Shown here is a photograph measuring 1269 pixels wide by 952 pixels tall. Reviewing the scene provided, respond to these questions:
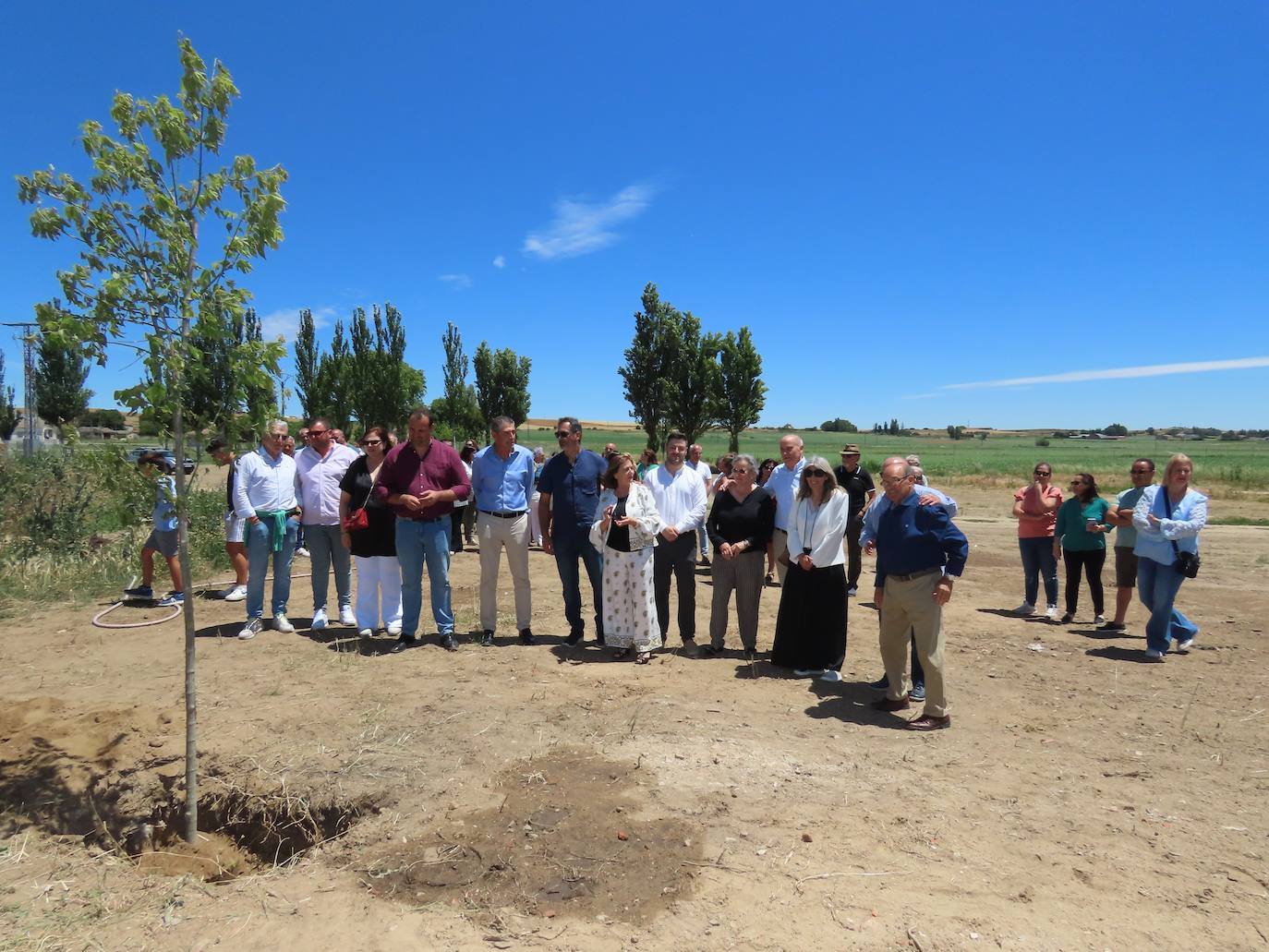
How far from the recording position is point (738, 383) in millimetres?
28766

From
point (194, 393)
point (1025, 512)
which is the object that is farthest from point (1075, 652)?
point (194, 393)

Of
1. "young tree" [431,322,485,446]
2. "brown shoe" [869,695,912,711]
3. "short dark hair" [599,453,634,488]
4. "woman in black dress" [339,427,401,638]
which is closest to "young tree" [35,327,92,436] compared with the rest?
"young tree" [431,322,485,446]

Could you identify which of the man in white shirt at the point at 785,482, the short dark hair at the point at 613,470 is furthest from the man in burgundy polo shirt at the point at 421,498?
the man in white shirt at the point at 785,482

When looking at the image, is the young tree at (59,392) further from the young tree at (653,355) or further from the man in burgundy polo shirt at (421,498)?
the man in burgundy polo shirt at (421,498)

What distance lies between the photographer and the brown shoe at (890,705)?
17.0ft

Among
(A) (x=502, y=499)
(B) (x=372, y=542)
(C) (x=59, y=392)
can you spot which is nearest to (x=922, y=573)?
(A) (x=502, y=499)

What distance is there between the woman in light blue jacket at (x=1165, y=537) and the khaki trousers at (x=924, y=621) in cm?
288

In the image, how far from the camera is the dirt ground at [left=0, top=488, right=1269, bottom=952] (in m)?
3.00

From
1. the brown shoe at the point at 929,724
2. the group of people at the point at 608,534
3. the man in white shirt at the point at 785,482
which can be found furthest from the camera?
the man in white shirt at the point at 785,482

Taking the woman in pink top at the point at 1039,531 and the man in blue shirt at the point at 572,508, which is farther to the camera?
the woman in pink top at the point at 1039,531

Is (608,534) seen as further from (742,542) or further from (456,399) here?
(456,399)

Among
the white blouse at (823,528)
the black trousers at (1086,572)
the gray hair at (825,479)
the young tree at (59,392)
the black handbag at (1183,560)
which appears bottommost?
the black trousers at (1086,572)

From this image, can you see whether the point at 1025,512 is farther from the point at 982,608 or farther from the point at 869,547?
the point at 869,547

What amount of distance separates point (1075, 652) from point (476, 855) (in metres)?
5.96
